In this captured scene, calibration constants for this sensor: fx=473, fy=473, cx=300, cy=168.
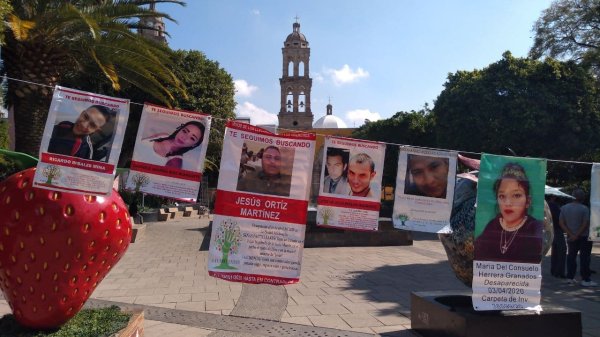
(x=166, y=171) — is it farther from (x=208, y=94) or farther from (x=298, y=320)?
(x=208, y=94)

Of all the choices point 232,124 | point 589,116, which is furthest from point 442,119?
point 232,124

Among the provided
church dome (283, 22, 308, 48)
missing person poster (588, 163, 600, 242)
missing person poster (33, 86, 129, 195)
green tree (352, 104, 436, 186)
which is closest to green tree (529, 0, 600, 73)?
green tree (352, 104, 436, 186)

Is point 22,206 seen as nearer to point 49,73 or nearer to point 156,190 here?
point 156,190

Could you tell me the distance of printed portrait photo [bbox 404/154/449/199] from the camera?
4863 millimetres

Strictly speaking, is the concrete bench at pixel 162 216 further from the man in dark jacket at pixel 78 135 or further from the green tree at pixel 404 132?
the man in dark jacket at pixel 78 135

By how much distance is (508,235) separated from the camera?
461 centimetres

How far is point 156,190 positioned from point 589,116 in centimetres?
2138

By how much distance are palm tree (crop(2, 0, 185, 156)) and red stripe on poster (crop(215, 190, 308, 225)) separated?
4954 millimetres

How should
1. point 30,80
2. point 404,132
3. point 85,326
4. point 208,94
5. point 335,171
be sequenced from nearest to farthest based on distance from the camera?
point 85,326 → point 335,171 → point 30,80 → point 208,94 → point 404,132

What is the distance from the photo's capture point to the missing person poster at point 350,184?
4812 millimetres

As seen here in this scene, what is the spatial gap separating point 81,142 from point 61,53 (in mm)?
6546

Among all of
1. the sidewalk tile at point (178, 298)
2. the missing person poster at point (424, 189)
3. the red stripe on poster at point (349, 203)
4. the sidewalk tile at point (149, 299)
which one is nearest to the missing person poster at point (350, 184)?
the red stripe on poster at point (349, 203)

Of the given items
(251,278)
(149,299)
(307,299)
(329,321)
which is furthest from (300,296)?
(251,278)

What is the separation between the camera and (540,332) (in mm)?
4676
